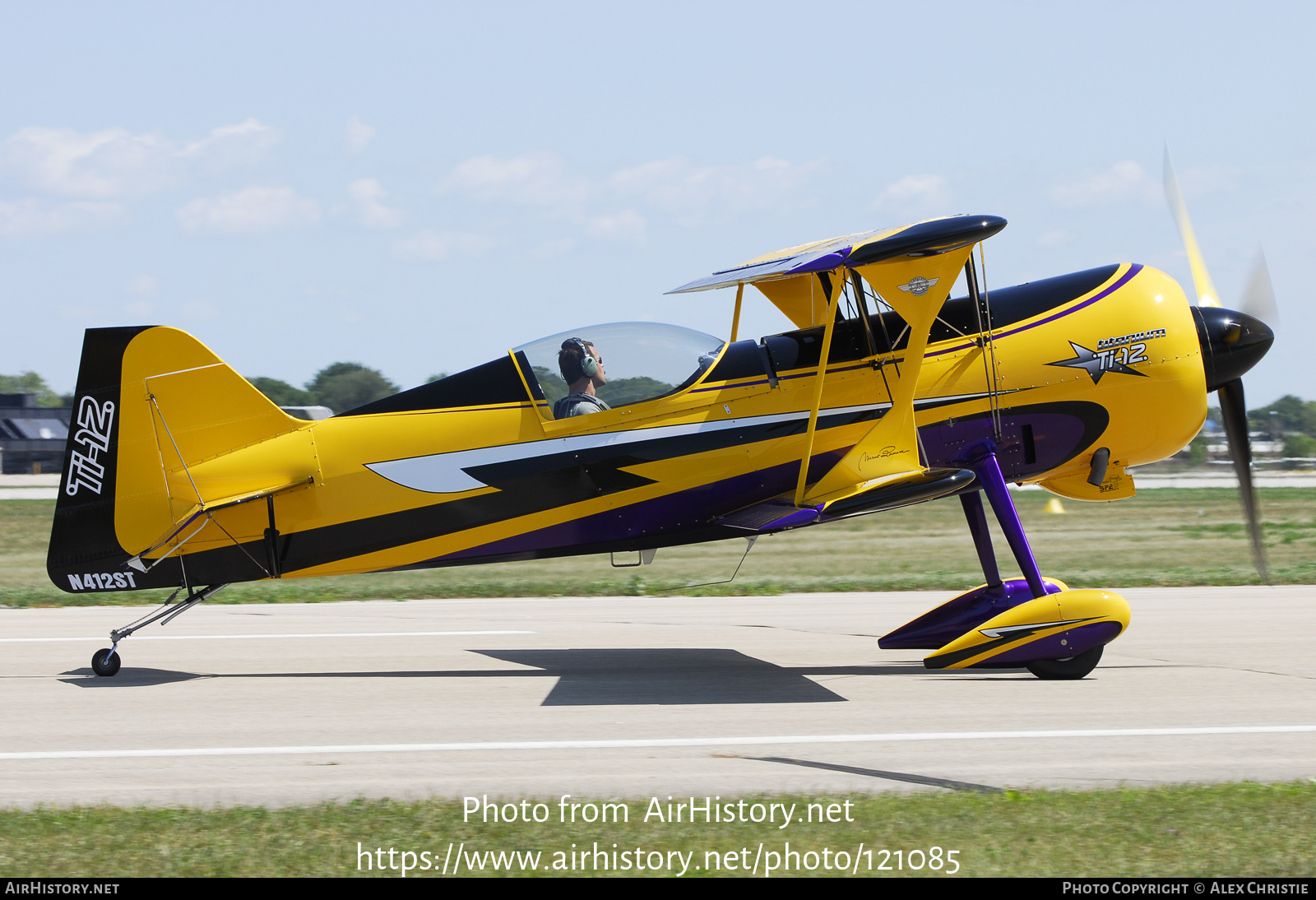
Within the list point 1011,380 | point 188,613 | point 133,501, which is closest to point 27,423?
point 188,613

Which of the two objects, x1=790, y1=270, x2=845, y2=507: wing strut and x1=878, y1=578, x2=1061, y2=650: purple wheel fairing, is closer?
x1=790, y1=270, x2=845, y2=507: wing strut

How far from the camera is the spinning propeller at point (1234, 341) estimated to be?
26.6 ft

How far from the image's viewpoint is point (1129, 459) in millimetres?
8266

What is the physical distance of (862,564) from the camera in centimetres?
1605

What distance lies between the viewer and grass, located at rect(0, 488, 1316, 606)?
1332cm

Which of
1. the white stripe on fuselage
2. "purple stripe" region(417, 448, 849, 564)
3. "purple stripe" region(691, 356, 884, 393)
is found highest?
"purple stripe" region(691, 356, 884, 393)

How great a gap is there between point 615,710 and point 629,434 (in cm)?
206

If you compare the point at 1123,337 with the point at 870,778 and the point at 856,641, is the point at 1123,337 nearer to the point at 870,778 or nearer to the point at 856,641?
the point at 856,641

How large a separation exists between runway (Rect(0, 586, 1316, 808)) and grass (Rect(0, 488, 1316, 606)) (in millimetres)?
2227

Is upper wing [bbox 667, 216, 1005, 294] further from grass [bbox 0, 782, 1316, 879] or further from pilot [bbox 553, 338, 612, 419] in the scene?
grass [bbox 0, 782, 1316, 879]

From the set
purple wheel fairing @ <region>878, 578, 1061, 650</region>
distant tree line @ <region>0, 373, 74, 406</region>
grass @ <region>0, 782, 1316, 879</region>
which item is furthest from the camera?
distant tree line @ <region>0, 373, 74, 406</region>

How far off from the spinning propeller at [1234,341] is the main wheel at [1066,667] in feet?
6.93
